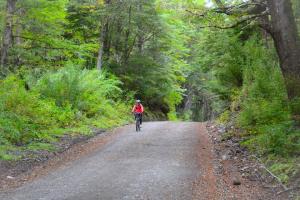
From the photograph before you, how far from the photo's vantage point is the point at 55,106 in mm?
19406

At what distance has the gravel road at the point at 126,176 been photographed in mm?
8469

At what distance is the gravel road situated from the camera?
8469 millimetres

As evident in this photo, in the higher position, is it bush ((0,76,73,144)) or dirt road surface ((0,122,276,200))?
bush ((0,76,73,144))

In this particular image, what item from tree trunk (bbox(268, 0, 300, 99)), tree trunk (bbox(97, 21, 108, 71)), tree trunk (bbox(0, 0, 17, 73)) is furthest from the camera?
tree trunk (bbox(97, 21, 108, 71))

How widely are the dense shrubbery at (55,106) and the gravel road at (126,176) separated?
253 centimetres

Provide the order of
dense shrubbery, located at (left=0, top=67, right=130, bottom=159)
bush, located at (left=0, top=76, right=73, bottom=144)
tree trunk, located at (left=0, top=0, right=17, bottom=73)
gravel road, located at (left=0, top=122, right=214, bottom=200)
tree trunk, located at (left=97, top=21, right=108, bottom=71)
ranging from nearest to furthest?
gravel road, located at (left=0, top=122, right=214, bottom=200) → bush, located at (left=0, top=76, right=73, bottom=144) → dense shrubbery, located at (left=0, top=67, right=130, bottom=159) → tree trunk, located at (left=0, top=0, right=17, bottom=73) → tree trunk, located at (left=97, top=21, right=108, bottom=71)

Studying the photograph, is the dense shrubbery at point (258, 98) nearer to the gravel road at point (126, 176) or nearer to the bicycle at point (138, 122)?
the gravel road at point (126, 176)

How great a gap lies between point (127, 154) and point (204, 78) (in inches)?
1180

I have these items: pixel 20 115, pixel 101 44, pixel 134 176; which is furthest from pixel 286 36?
pixel 101 44

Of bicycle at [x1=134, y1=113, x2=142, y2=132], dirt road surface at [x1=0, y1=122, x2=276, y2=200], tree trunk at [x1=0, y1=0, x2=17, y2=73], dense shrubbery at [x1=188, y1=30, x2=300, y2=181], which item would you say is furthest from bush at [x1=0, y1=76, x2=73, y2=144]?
dense shrubbery at [x1=188, y1=30, x2=300, y2=181]

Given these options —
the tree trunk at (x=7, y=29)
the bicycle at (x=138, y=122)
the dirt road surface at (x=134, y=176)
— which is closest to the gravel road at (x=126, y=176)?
the dirt road surface at (x=134, y=176)

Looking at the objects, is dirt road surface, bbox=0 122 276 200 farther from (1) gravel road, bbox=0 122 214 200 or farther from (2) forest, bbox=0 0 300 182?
(2) forest, bbox=0 0 300 182

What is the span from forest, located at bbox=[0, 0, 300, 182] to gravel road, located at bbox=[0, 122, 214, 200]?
1915 mm

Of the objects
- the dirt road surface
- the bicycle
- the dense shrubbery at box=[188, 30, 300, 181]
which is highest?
the dense shrubbery at box=[188, 30, 300, 181]
